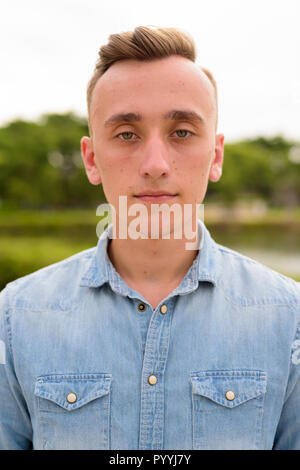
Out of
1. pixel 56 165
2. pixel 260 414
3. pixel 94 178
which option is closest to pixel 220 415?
pixel 260 414

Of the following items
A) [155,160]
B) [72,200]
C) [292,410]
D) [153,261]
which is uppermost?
[72,200]

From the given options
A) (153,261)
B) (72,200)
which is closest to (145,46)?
(153,261)

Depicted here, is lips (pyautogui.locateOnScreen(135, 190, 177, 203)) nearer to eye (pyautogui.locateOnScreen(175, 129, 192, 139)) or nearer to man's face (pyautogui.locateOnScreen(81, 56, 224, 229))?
man's face (pyautogui.locateOnScreen(81, 56, 224, 229))

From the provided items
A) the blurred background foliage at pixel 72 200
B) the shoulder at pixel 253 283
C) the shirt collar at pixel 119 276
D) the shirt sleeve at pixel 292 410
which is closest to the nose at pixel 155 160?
the shirt collar at pixel 119 276

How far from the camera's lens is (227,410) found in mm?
1824

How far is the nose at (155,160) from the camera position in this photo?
176 cm

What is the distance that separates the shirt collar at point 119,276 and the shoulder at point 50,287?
0.25 ft

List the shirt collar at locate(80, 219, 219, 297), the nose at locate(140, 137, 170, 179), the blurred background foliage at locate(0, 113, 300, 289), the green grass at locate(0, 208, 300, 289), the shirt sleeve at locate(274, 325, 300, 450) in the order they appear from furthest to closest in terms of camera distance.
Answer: the blurred background foliage at locate(0, 113, 300, 289)
the green grass at locate(0, 208, 300, 289)
the shirt collar at locate(80, 219, 219, 297)
the shirt sleeve at locate(274, 325, 300, 450)
the nose at locate(140, 137, 170, 179)

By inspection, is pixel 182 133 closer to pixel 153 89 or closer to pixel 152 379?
pixel 153 89

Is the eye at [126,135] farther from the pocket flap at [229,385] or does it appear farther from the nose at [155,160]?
the pocket flap at [229,385]

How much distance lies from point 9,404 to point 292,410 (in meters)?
1.31

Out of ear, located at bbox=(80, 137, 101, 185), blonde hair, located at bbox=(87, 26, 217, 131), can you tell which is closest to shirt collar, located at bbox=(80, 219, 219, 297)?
ear, located at bbox=(80, 137, 101, 185)

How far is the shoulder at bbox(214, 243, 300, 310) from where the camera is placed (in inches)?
77.9
